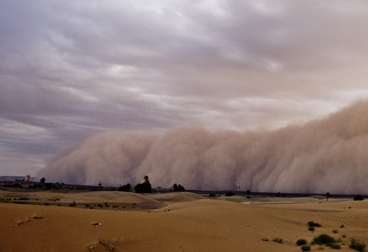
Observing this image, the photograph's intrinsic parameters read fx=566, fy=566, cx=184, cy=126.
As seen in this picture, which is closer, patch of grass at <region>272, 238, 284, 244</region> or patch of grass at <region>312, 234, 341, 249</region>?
patch of grass at <region>312, 234, 341, 249</region>

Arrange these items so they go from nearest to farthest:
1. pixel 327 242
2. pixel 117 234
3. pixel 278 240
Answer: pixel 117 234 < pixel 278 240 < pixel 327 242

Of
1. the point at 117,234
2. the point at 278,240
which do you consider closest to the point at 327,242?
the point at 278,240

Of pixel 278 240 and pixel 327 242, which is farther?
pixel 327 242

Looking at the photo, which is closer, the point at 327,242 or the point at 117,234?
the point at 117,234

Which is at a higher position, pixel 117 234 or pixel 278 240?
pixel 117 234

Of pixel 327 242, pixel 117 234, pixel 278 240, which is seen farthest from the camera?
pixel 327 242

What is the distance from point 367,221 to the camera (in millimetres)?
50156

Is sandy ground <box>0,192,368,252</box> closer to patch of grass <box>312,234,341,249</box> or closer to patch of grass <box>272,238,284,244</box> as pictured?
patch of grass <box>272,238,284,244</box>

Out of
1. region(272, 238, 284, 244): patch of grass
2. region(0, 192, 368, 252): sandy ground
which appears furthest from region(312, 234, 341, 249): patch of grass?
region(272, 238, 284, 244): patch of grass

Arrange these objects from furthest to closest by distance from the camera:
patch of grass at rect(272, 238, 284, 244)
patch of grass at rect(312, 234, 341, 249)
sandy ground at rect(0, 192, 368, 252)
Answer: patch of grass at rect(272, 238, 284, 244)
patch of grass at rect(312, 234, 341, 249)
sandy ground at rect(0, 192, 368, 252)

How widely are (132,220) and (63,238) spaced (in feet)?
18.4

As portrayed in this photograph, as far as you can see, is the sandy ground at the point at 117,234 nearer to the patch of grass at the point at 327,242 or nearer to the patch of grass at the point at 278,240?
the patch of grass at the point at 278,240

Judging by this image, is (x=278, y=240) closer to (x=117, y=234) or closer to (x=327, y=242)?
(x=327, y=242)

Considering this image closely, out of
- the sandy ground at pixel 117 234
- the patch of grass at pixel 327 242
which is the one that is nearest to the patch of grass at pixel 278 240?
the sandy ground at pixel 117 234
